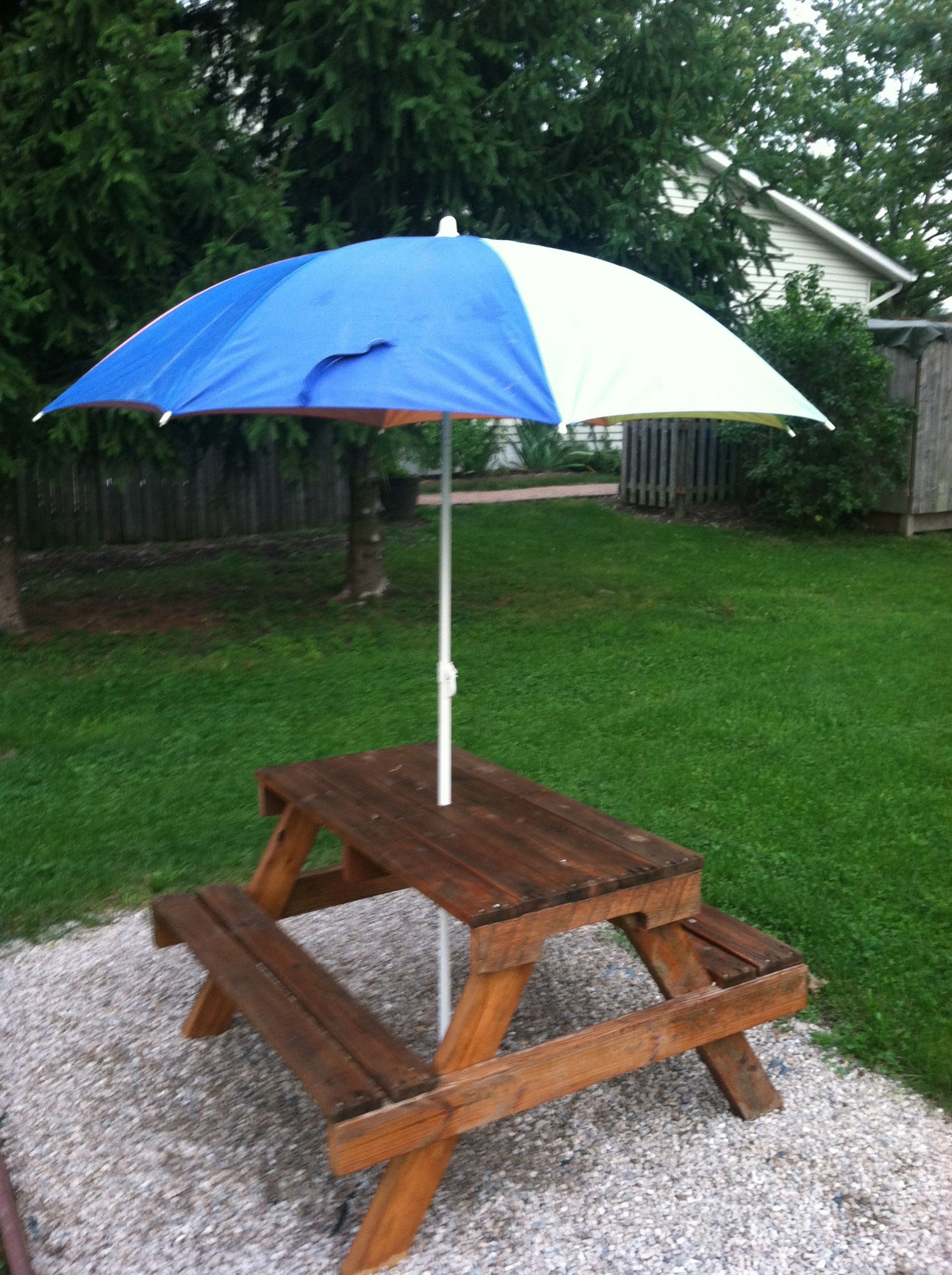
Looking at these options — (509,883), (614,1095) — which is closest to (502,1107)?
(509,883)

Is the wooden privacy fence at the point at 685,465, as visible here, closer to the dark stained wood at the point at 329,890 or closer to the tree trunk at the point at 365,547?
Result: the tree trunk at the point at 365,547

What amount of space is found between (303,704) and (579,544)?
241 inches

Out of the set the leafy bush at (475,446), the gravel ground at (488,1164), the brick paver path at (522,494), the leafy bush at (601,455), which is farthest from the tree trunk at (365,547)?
the leafy bush at (601,455)

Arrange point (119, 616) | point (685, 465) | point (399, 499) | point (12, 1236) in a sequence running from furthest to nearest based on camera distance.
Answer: point (685, 465), point (399, 499), point (119, 616), point (12, 1236)

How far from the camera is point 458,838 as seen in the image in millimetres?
3180

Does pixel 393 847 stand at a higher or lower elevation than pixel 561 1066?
higher

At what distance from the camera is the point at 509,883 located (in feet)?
9.34

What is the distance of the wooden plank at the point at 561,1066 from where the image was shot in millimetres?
2516

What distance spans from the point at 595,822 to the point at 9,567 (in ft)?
22.0

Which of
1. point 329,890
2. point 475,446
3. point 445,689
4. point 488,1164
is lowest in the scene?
point 488,1164

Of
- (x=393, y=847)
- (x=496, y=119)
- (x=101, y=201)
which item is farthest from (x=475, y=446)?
(x=393, y=847)

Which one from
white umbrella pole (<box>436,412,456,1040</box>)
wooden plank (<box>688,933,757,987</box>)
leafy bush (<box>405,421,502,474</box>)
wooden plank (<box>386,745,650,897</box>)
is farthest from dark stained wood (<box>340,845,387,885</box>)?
leafy bush (<box>405,421,502,474</box>)

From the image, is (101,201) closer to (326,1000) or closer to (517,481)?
(326,1000)

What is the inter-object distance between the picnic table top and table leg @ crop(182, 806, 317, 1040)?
4.6 inches
